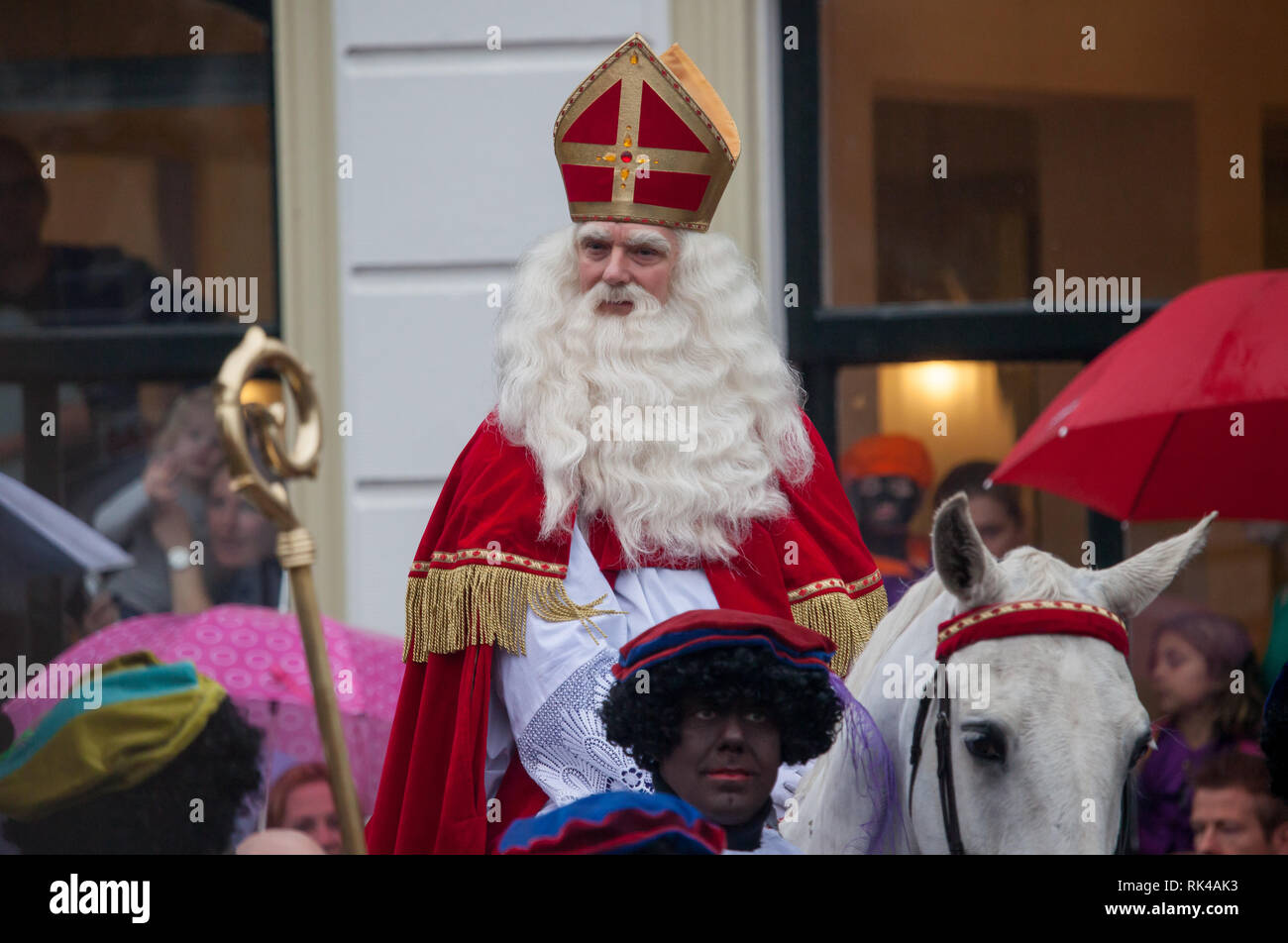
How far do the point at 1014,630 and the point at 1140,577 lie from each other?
27cm

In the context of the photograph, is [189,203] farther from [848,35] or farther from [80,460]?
[848,35]

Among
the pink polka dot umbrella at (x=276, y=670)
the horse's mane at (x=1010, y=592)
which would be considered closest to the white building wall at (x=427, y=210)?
the pink polka dot umbrella at (x=276, y=670)

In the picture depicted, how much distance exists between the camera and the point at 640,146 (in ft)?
10.5

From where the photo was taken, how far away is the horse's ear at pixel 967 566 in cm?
238

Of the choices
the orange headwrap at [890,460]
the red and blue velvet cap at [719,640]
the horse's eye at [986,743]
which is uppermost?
the orange headwrap at [890,460]

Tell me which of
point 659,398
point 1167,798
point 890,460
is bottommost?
point 1167,798

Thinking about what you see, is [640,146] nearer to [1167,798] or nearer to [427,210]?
[427,210]

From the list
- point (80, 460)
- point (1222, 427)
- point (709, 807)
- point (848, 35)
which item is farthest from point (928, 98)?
point (709, 807)

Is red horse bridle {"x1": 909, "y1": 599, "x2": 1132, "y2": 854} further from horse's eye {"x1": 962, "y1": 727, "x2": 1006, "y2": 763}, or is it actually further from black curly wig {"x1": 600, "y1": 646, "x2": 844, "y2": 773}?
black curly wig {"x1": 600, "y1": 646, "x2": 844, "y2": 773}

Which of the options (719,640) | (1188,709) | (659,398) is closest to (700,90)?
(659,398)

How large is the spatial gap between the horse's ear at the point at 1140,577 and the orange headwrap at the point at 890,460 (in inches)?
94.6

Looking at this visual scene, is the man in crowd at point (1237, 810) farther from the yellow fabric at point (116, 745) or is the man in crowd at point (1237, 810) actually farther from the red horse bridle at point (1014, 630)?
the yellow fabric at point (116, 745)

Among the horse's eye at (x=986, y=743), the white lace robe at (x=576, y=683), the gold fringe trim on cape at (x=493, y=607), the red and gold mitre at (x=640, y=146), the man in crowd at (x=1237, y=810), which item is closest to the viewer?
the horse's eye at (x=986, y=743)
